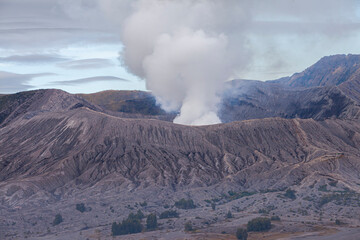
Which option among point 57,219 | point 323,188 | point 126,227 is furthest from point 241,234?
point 323,188

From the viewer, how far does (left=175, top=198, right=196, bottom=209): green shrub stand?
118312 millimetres

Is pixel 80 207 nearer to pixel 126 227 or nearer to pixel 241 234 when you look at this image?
pixel 126 227

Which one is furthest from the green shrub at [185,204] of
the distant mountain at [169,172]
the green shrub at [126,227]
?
the green shrub at [126,227]

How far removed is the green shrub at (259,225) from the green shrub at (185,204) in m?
25.3

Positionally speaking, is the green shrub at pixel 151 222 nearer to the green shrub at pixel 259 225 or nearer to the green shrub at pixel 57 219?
the green shrub at pixel 57 219

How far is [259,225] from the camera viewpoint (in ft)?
305

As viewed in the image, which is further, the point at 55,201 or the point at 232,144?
the point at 232,144

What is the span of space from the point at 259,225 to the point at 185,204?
2839 centimetres

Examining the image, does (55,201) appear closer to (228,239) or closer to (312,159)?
(228,239)

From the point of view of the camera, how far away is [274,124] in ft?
539

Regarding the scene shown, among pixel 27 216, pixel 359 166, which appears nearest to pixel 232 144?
pixel 359 166

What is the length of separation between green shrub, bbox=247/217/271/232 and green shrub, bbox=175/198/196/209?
25.3m

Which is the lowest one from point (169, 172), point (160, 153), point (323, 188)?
point (323, 188)

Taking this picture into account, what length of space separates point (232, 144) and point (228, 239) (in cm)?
6929
